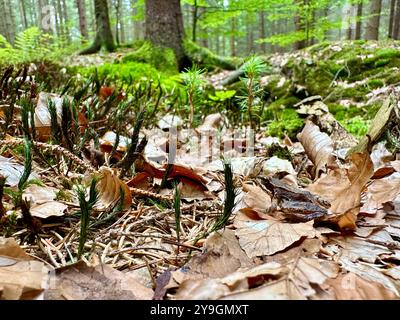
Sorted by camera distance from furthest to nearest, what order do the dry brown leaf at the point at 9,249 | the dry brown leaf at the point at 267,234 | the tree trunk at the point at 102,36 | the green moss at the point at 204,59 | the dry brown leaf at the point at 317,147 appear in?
1. the tree trunk at the point at 102,36
2. the green moss at the point at 204,59
3. the dry brown leaf at the point at 317,147
4. the dry brown leaf at the point at 267,234
5. the dry brown leaf at the point at 9,249

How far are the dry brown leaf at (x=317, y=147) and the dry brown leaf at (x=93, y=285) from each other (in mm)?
1260

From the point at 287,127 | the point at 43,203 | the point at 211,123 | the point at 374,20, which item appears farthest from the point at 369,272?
the point at 374,20

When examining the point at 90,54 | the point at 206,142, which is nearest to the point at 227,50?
the point at 90,54

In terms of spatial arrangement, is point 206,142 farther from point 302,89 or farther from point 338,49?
point 338,49

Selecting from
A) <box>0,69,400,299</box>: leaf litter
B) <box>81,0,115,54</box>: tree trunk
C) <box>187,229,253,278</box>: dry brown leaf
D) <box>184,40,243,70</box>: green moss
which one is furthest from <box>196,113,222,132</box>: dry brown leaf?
<box>81,0,115,54</box>: tree trunk

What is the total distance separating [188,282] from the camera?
0.86 meters

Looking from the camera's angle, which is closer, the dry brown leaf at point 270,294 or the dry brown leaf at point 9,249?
the dry brown leaf at point 270,294

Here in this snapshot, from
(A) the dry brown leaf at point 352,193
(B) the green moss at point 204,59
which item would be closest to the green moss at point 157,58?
(B) the green moss at point 204,59

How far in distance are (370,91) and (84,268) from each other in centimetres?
391

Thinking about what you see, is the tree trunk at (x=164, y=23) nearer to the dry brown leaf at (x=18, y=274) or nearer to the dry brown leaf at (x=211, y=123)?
the dry brown leaf at (x=211, y=123)

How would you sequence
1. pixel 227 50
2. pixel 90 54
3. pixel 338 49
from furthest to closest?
pixel 227 50 < pixel 90 54 < pixel 338 49

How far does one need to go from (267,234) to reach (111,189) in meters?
0.62

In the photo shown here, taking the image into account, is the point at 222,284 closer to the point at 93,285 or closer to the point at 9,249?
the point at 93,285

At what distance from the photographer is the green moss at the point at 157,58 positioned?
653cm
